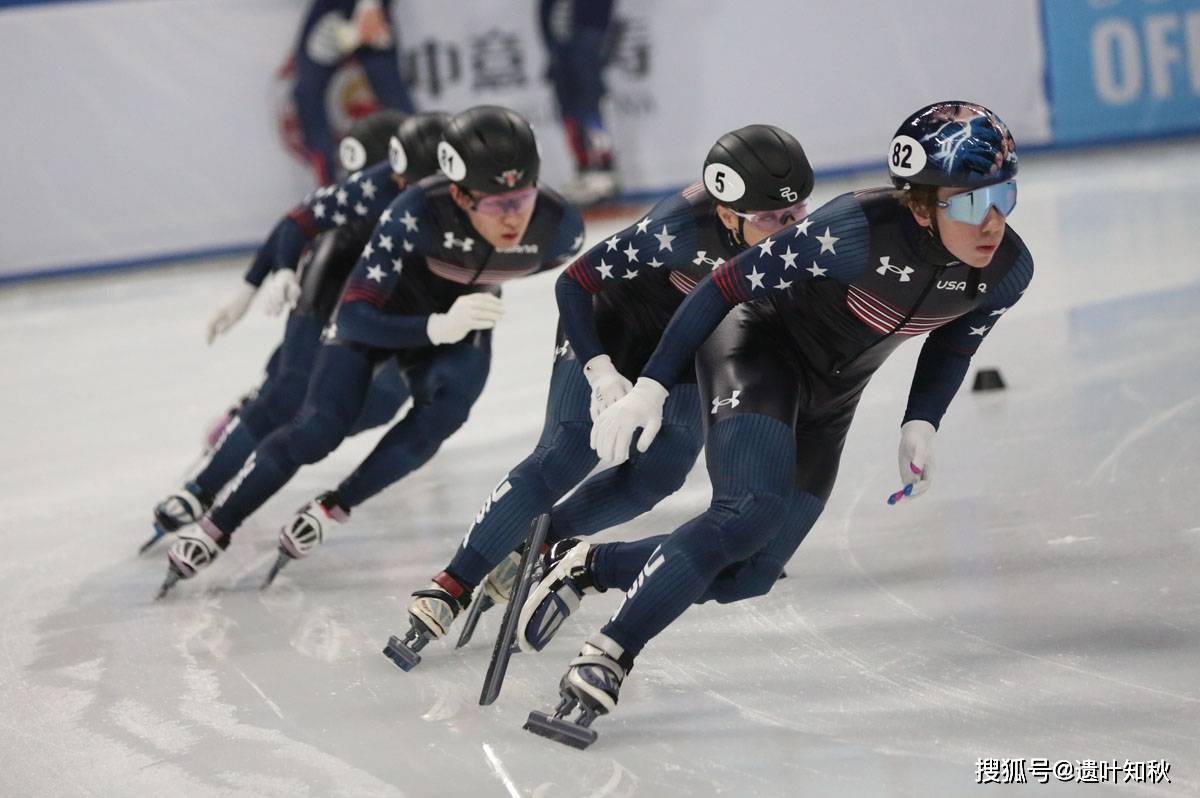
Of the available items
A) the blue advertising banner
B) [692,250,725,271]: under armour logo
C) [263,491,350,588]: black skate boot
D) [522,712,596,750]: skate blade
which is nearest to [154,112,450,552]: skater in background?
[263,491,350,588]: black skate boot

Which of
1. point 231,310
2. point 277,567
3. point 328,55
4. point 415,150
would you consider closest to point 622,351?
point 277,567

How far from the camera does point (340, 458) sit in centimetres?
641

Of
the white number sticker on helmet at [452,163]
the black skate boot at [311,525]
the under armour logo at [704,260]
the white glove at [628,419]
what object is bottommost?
the black skate boot at [311,525]

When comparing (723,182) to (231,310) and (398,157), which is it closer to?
(398,157)

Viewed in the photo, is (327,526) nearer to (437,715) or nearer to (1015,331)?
(437,715)

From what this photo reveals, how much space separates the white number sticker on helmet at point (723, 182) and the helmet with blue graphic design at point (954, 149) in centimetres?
47

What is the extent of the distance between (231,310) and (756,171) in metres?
2.78

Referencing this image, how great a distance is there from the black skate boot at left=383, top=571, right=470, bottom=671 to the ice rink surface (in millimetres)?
99

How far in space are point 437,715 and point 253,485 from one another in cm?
152

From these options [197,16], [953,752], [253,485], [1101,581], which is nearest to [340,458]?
[253,485]

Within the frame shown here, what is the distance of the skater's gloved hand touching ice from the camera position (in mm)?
3555

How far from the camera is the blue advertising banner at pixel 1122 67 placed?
40.6 ft

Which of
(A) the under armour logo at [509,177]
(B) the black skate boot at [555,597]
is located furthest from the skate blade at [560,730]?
(A) the under armour logo at [509,177]

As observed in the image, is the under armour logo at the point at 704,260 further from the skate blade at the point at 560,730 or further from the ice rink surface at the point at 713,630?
the skate blade at the point at 560,730
